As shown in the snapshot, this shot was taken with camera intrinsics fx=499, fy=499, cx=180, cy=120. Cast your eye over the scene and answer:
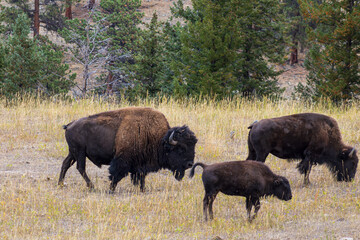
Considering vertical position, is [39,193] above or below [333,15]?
below

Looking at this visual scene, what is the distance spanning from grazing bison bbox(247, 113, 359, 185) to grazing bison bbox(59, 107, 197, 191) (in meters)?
1.35

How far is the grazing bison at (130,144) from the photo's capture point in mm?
9484

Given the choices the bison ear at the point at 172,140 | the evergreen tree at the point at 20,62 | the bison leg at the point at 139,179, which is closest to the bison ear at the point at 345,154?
the bison ear at the point at 172,140

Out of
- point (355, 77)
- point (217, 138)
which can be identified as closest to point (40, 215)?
point (217, 138)

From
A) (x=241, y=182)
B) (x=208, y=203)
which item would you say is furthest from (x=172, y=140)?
(x=241, y=182)

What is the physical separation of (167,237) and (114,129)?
334 centimetres

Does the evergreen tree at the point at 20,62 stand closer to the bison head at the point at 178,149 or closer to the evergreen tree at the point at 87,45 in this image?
the evergreen tree at the point at 87,45

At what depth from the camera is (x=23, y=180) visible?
9.70m

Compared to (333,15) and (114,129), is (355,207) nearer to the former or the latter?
(114,129)

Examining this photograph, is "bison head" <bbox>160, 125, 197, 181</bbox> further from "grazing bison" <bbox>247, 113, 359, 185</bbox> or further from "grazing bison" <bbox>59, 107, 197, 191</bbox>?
"grazing bison" <bbox>247, 113, 359, 185</bbox>

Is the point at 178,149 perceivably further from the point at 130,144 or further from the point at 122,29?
the point at 122,29

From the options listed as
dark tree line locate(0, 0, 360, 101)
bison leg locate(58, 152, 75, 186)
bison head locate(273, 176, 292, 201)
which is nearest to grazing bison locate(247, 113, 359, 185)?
bison head locate(273, 176, 292, 201)

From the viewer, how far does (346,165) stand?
10.2 meters

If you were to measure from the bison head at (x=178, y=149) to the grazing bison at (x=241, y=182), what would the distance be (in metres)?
1.74
